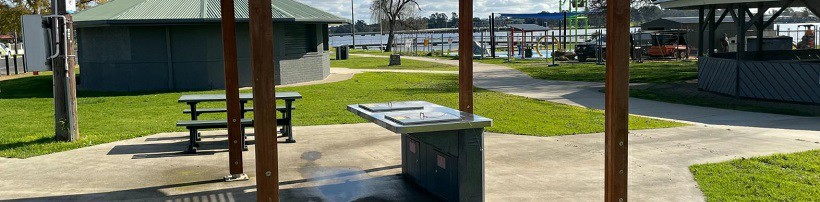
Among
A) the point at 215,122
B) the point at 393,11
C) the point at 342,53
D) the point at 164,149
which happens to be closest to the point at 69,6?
the point at 164,149

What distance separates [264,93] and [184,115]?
10042 millimetres

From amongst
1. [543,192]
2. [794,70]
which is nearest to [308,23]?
[794,70]

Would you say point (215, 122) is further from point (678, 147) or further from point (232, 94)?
point (678, 147)

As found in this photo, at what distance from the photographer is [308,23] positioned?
24.4 metres

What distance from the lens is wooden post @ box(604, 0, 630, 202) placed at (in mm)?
5199

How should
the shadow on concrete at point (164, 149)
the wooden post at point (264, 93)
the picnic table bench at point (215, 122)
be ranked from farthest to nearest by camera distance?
the shadow on concrete at point (164, 149) < the picnic table bench at point (215, 122) < the wooden post at point (264, 93)

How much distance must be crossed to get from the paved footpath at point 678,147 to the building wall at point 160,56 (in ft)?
36.2

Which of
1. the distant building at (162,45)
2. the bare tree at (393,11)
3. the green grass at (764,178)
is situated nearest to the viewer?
the green grass at (764,178)

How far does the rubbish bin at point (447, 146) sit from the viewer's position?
6.85 meters

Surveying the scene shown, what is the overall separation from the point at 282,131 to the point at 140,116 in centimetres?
465


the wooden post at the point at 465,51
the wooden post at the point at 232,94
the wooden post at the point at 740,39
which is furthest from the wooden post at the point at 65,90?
the wooden post at the point at 740,39

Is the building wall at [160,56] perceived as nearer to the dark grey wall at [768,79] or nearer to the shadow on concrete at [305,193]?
the dark grey wall at [768,79]

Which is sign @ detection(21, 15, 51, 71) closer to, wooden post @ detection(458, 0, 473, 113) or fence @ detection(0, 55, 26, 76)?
wooden post @ detection(458, 0, 473, 113)

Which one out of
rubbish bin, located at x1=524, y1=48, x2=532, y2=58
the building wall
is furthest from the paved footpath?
rubbish bin, located at x1=524, y1=48, x2=532, y2=58
